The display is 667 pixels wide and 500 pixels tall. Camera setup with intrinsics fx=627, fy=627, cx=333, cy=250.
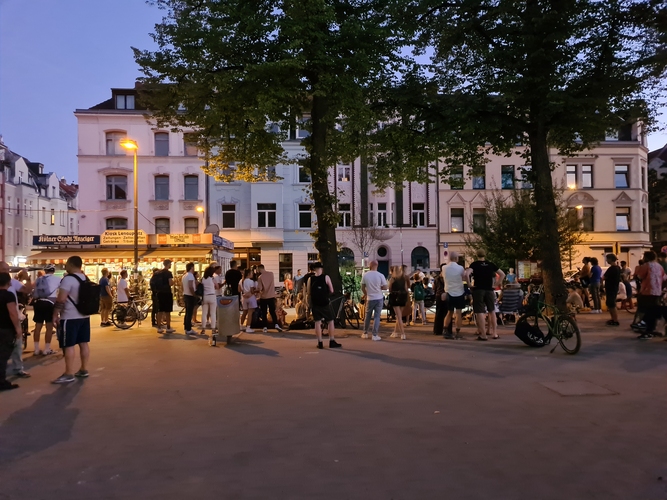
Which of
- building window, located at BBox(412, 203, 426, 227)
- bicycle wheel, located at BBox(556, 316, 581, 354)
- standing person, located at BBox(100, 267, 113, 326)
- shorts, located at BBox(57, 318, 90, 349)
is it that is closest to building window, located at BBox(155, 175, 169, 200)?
building window, located at BBox(412, 203, 426, 227)

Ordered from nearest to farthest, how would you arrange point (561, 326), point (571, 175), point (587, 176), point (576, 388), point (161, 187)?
point (576, 388) → point (561, 326) → point (161, 187) → point (571, 175) → point (587, 176)

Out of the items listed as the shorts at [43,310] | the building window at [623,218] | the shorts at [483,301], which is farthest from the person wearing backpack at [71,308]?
the building window at [623,218]

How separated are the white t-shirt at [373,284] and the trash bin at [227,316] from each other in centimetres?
287

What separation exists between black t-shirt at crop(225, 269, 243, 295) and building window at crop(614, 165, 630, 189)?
4124 centimetres

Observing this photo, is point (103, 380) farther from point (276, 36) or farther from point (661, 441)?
point (276, 36)

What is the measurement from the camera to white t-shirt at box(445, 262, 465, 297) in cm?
1388

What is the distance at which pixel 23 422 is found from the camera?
6.87 meters

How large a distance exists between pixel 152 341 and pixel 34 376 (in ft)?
15.9

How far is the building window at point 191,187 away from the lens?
4359 centimetres

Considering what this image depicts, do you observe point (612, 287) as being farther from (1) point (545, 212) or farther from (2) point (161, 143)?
(2) point (161, 143)

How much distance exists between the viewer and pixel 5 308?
891 centimetres

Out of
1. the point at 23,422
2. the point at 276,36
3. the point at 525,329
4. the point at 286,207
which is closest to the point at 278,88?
the point at 276,36

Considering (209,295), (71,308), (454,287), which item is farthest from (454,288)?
(71,308)

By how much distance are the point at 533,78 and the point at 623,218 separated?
37.9 metres
